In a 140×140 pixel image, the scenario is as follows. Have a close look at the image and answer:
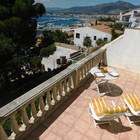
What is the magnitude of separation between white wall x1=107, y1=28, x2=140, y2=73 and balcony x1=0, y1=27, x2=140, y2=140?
246 centimetres

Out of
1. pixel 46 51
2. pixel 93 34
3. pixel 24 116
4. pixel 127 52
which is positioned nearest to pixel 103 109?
pixel 24 116

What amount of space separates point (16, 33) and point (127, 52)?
7083 mm

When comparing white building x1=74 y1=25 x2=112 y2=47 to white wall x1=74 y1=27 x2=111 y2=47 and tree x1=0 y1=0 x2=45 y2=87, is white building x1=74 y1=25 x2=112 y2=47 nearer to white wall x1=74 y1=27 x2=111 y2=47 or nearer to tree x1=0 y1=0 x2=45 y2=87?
white wall x1=74 y1=27 x2=111 y2=47

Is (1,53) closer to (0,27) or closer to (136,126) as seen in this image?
(0,27)

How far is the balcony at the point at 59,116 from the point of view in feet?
9.67

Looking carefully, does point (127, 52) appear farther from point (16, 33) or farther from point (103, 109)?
point (16, 33)

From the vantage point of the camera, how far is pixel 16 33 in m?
10.2

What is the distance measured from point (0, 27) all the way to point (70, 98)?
6.77m

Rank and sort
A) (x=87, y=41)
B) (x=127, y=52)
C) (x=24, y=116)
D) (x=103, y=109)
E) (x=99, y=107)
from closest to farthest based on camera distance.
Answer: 1. (x=24, y=116)
2. (x=103, y=109)
3. (x=99, y=107)
4. (x=127, y=52)
5. (x=87, y=41)

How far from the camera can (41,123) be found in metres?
3.57

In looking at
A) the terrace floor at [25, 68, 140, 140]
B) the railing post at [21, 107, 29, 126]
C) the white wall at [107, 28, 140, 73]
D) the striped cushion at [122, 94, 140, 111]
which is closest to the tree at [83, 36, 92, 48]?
the white wall at [107, 28, 140, 73]

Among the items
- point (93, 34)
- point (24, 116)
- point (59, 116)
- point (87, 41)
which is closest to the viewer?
point (24, 116)

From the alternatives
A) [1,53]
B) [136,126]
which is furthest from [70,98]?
[1,53]

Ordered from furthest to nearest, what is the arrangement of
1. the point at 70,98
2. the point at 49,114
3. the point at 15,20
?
the point at 15,20
the point at 70,98
the point at 49,114
